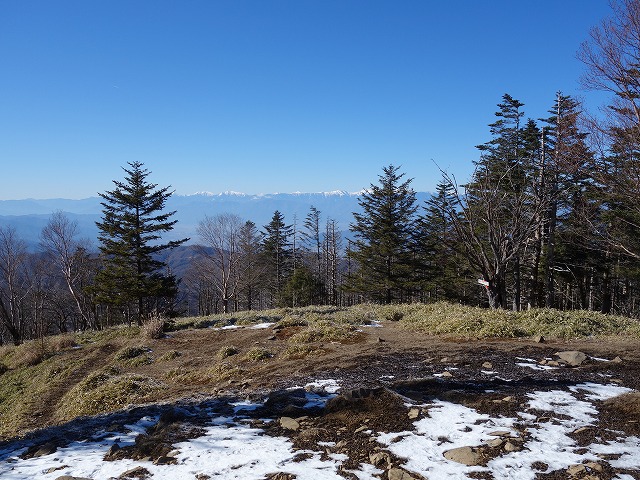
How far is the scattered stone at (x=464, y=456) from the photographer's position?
345 centimetres

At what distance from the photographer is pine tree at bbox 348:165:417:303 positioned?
90.2 feet

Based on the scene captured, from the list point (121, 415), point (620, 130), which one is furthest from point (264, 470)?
point (620, 130)

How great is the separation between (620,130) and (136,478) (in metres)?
11.6

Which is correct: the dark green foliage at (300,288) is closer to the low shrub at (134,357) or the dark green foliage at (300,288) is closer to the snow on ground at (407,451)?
the low shrub at (134,357)

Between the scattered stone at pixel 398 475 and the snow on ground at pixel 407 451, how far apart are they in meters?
0.12

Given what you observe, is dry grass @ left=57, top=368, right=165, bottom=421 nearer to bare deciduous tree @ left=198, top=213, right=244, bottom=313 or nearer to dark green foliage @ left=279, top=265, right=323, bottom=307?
bare deciduous tree @ left=198, top=213, right=244, bottom=313

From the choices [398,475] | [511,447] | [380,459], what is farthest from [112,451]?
[511,447]

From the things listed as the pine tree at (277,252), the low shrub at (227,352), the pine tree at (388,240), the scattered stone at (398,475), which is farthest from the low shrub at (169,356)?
the pine tree at (277,252)

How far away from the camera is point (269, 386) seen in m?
6.58

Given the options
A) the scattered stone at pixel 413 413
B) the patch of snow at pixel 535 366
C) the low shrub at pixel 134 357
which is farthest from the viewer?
the low shrub at pixel 134 357

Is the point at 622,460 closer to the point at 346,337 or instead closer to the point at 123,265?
the point at 346,337

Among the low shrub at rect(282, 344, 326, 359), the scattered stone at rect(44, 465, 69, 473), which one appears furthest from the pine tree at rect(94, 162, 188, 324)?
the scattered stone at rect(44, 465, 69, 473)

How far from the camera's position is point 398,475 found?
328 centimetres

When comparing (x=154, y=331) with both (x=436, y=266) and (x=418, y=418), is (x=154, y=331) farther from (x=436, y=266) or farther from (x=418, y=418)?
(x=436, y=266)
